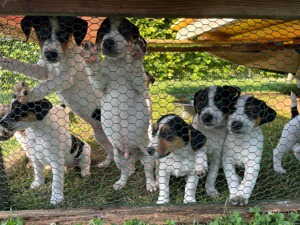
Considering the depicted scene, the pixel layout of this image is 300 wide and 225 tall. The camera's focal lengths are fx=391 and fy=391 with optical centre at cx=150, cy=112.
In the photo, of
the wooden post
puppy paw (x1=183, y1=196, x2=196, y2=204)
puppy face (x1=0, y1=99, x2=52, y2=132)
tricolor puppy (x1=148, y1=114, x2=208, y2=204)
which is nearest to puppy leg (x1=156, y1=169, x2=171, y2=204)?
tricolor puppy (x1=148, y1=114, x2=208, y2=204)

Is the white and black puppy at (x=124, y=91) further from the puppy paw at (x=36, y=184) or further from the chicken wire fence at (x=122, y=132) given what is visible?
the puppy paw at (x=36, y=184)

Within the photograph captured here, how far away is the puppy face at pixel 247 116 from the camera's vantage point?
251 centimetres

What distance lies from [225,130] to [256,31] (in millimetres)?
1638

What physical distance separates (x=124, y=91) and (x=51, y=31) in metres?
0.63

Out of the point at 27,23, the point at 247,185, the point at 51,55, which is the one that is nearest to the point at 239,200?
the point at 247,185

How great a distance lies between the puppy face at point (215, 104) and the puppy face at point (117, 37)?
0.53 metres

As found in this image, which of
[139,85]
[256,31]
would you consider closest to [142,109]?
[139,85]

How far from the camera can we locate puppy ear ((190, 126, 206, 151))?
253 cm

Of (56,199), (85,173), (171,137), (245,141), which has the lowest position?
(85,173)

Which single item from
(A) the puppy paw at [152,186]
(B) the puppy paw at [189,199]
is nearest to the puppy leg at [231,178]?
(B) the puppy paw at [189,199]

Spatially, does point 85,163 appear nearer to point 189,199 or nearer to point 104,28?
point 189,199

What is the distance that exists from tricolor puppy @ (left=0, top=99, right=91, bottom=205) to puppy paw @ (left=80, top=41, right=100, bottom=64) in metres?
0.51

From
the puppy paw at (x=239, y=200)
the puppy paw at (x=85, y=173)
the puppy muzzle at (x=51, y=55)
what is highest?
the puppy muzzle at (x=51, y=55)

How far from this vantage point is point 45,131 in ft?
8.87
